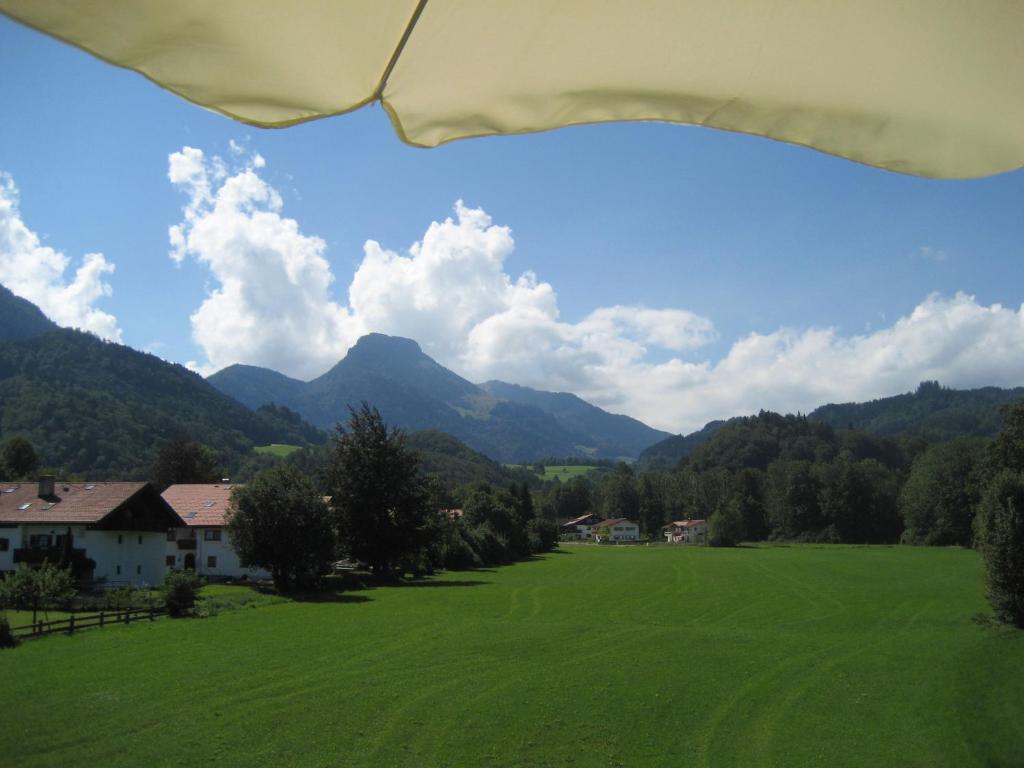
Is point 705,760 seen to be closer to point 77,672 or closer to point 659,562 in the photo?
point 77,672

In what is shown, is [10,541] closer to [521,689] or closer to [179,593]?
[179,593]

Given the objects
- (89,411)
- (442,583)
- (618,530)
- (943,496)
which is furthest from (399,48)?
(89,411)

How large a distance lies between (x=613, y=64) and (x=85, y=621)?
30.8m

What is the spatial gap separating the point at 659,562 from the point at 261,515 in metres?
44.2

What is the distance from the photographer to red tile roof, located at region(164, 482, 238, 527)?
156 feet

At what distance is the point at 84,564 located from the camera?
3834 centimetres

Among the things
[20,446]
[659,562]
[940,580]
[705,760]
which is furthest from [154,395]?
[705,760]

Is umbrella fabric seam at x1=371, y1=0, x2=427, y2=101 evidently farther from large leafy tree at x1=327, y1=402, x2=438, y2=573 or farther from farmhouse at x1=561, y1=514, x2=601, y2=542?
farmhouse at x1=561, y1=514, x2=601, y2=542

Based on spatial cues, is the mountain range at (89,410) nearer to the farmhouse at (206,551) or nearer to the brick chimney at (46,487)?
the farmhouse at (206,551)

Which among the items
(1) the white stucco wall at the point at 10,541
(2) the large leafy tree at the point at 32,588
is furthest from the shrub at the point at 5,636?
(1) the white stucco wall at the point at 10,541

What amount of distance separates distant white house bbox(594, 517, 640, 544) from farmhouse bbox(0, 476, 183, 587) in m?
109

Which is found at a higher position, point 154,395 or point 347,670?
point 154,395

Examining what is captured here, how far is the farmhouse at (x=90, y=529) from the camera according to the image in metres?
38.1

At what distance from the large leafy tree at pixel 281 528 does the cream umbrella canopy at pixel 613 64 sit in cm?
3991
